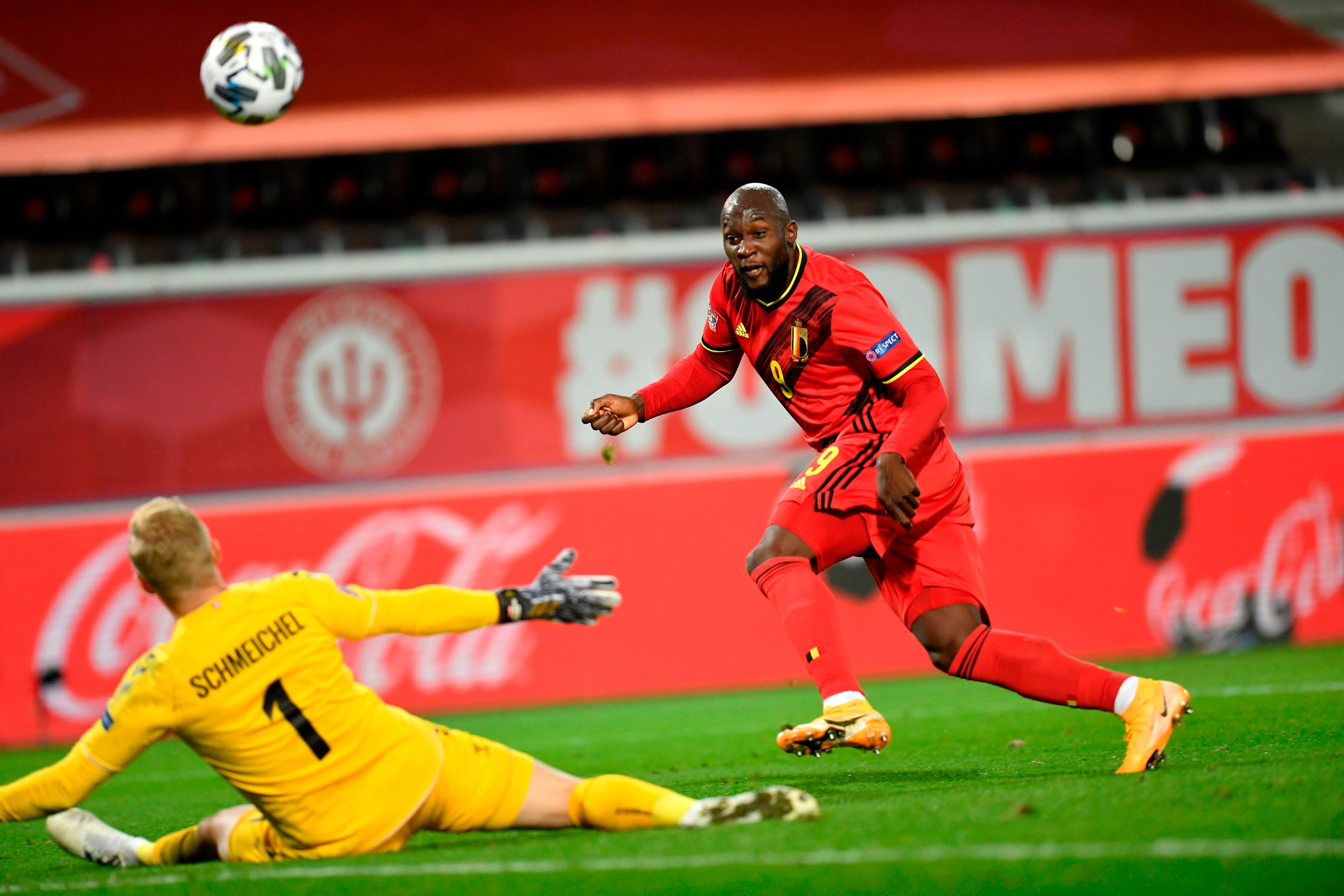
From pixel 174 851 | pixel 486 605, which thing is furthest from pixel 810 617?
pixel 174 851

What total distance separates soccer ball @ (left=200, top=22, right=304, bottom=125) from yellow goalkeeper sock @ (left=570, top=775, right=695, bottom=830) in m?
4.83

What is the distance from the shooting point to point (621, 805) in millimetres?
3473

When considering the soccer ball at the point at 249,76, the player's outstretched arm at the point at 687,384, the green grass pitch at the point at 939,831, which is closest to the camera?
the green grass pitch at the point at 939,831

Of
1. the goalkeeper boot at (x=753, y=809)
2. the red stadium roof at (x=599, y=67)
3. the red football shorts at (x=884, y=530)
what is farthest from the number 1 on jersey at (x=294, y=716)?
the red stadium roof at (x=599, y=67)

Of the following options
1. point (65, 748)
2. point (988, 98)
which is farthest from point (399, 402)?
point (988, 98)

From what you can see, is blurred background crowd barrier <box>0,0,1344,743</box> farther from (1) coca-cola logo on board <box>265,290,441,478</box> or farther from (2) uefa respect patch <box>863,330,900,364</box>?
(2) uefa respect patch <box>863,330,900,364</box>

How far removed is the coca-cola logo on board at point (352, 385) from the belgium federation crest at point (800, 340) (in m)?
6.00

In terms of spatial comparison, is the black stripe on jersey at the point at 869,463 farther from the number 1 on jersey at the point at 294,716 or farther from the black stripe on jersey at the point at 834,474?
the number 1 on jersey at the point at 294,716

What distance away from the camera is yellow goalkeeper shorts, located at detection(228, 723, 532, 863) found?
11.2 ft

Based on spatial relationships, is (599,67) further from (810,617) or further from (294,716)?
Result: (294,716)

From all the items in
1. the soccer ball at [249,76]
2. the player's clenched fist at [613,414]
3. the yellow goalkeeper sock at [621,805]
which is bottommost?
the yellow goalkeeper sock at [621,805]

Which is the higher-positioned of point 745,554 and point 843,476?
point 843,476

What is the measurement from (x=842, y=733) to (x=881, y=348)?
1208 mm

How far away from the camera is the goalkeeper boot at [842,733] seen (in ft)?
12.7
